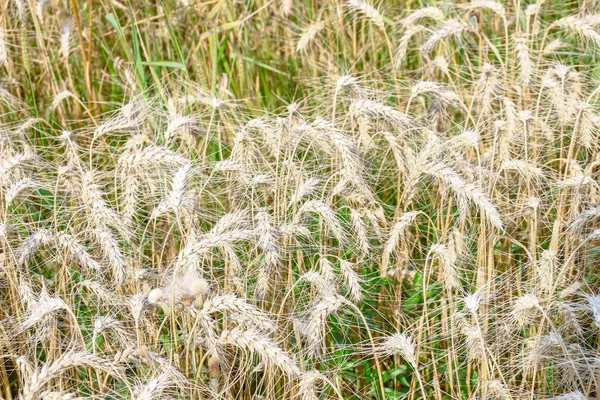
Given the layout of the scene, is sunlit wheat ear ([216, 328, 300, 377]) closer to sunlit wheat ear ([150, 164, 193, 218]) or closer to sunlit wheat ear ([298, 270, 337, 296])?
sunlit wheat ear ([298, 270, 337, 296])

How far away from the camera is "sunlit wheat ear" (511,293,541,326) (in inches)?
72.8

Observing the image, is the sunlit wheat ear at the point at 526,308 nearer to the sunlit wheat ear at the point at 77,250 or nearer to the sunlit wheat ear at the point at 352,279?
the sunlit wheat ear at the point at 352,279

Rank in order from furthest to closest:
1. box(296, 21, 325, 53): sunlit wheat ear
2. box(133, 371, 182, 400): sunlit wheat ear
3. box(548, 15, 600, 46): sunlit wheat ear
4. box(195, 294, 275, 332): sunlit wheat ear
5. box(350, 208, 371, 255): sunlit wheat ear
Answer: box(296, 21, 325, 53): sunlit wheat ear → box(548, 15, 600, 46): sunlit wheat ear → box(350, 208, 371, 255): sunlit wheat ear → box(195, 294, 275, 332): sunlit wheat ear → box(133, 371, 182, 400): sunlit wheat ear

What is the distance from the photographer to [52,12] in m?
3.76

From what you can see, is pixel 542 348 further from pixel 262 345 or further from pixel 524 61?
pixel 524 61

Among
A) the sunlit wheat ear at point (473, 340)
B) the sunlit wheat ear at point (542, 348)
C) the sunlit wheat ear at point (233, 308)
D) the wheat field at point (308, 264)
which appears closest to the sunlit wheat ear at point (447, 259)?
the wheat field at point (308, 264)

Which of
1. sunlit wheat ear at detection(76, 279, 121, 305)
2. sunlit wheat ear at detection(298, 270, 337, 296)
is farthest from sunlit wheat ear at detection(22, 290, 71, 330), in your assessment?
sunlit wheat ear at detection(298, 270, 337, 296)

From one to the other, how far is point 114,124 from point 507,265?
4.37 feet

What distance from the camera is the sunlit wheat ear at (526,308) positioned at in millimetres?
1849

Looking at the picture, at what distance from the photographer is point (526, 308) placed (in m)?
1.89

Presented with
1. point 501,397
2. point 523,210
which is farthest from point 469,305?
point 523,210

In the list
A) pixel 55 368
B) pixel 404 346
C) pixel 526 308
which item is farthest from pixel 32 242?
pixel 526 308

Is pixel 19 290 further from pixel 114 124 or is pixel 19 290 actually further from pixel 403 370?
pixel 403 370

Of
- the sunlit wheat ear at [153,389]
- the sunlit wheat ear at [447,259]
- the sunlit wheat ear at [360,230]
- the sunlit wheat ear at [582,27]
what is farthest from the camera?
the sunlit wheat ear at [582,27]
